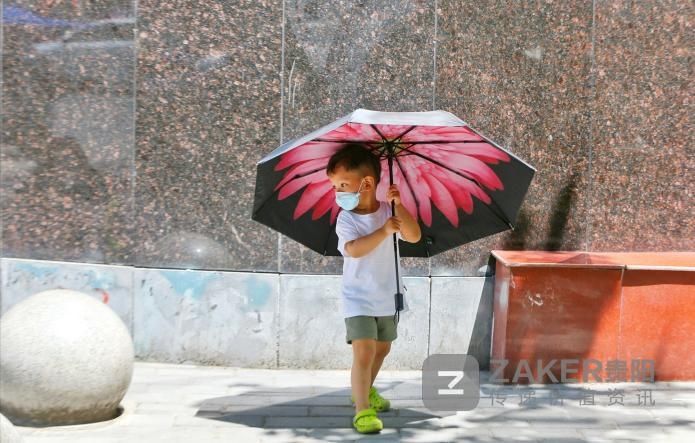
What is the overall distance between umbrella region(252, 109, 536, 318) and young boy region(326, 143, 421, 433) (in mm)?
100

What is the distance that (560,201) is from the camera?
7262mm

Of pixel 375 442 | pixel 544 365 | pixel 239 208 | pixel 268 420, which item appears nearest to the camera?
pixel 375 442

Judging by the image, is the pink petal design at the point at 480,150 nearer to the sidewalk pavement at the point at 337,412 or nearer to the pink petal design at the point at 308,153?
the pink petal design at the point at 308,153

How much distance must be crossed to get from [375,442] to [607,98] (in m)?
Result: 3.59

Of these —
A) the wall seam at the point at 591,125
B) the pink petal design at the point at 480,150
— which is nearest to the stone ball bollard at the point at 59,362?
the pink petal design at the point at 480,150

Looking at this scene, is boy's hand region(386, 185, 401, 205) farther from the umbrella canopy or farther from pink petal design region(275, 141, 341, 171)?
pink petal design region(275, 141, 341, 171)

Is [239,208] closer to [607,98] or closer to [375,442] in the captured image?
[375,442]

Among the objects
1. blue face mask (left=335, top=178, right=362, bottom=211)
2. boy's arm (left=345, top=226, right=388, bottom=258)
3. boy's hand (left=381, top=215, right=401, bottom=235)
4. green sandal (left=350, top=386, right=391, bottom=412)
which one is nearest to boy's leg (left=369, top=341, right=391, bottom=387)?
green sandal (left=350, top=386, right=391, bottom=412)

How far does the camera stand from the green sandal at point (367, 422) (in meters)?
5.22

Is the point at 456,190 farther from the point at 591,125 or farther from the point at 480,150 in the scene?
the point at 591,125

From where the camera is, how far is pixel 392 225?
16.3ft

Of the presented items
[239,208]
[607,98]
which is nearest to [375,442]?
[239,208]

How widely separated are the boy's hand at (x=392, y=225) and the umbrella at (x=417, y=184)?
0.24m

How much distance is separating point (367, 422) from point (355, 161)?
1.47 meters
